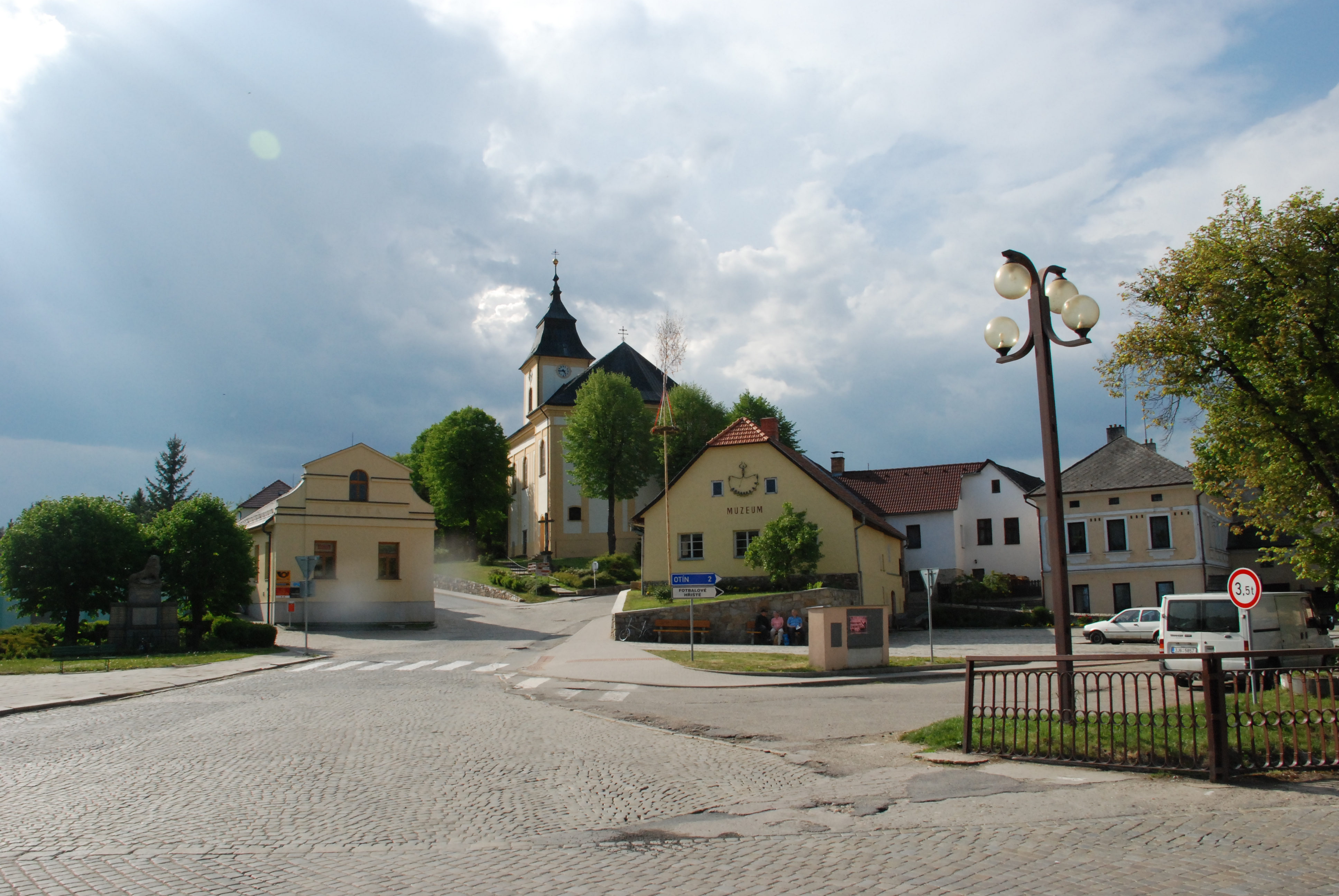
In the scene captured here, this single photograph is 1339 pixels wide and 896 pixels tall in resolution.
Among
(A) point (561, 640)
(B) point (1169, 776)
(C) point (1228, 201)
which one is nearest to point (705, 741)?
(B) point (1169, 776)

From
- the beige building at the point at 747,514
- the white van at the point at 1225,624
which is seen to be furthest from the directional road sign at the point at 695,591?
the beige building at the point at 747,514

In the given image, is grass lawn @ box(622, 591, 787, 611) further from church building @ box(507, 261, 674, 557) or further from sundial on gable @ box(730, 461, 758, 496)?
church building @ box(507, 261, 674, 557)

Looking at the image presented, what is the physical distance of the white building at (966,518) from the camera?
5000cm

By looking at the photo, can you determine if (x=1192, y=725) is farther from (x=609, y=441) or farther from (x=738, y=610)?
(x=609, y=441)

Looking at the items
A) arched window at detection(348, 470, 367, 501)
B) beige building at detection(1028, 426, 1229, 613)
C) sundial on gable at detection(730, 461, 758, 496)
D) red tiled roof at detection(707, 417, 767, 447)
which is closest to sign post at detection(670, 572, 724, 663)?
sundial on gable at detection(730, 461, 758, 496)

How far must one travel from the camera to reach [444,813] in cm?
727

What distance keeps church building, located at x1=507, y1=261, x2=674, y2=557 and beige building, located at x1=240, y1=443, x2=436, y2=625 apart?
85.2ft

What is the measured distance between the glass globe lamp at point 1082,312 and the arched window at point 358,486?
110 ft

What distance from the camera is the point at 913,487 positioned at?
5259 centimetres

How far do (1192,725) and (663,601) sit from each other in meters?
27.3

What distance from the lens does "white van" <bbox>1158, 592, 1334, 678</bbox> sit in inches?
727

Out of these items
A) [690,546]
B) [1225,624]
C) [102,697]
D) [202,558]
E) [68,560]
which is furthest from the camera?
[690,546]

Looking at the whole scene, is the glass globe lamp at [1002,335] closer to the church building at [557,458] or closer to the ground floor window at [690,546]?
the ground floor window at [690,546]

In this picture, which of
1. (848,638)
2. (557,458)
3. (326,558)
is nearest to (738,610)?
(848,638)
